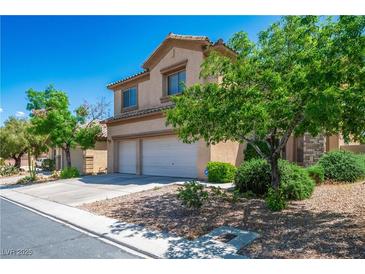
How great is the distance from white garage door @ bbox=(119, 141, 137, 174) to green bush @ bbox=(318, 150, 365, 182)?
1182 centimetres

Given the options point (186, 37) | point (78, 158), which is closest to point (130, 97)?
point (186, 37)

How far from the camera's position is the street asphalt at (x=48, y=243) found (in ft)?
19.1

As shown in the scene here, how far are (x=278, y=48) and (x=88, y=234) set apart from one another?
6.89 metres

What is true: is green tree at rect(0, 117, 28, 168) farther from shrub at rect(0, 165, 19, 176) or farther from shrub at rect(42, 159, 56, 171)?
shrub at rect(42, 159, 56, 171)

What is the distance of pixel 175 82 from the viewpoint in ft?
58.4

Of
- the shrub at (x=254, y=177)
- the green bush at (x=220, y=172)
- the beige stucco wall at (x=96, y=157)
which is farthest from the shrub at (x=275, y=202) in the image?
the beige stucco wall at (x=96, y=157)

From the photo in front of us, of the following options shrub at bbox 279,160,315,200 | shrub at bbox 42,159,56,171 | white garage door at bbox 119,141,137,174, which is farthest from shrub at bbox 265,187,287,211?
shrub at bbox 42,159,56,171

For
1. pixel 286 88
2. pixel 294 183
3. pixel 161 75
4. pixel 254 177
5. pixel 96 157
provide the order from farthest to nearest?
pixel 96 157, pixel 161 75, pixel 254 177, pixel 294 183, pixel 286 88

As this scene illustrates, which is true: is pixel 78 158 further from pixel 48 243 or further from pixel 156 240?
pixel 156 240

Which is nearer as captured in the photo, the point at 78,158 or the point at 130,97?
the point at 130,97

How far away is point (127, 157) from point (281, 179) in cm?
1340

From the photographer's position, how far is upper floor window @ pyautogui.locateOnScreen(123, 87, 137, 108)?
21.3m

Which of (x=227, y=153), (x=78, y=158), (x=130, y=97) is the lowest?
(x=78, y=158)

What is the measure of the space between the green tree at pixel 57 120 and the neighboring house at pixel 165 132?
2.09m
